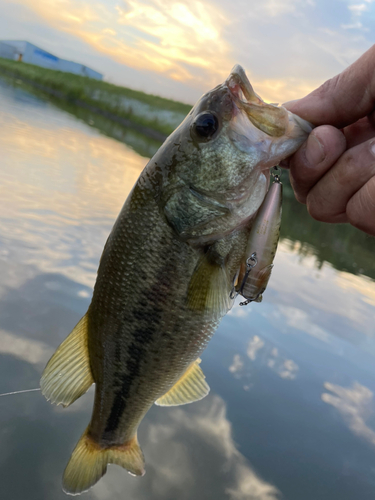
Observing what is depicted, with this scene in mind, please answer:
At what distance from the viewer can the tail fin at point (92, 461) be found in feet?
7.37

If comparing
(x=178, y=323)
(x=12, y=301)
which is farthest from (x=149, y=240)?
(x=12, y=301)

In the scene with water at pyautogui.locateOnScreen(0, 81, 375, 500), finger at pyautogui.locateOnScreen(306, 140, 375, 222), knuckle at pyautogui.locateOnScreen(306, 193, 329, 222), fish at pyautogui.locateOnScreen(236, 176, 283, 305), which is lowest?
water at pyautogui.locateOnScreen(0, 81, 375, 500)

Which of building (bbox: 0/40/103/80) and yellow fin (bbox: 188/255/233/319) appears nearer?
yellow fin (bbox: 188/255/233/319)

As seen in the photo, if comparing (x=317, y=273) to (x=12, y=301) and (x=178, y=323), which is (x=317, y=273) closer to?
(x=12, y=301)

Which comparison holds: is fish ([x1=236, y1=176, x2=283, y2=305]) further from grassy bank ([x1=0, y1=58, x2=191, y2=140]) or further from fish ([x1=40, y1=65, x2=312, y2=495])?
grassy bank ([x1=0, y1=58, x2=191, y2=140])

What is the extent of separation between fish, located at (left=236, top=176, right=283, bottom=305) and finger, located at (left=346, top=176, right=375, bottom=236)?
1.62 feet

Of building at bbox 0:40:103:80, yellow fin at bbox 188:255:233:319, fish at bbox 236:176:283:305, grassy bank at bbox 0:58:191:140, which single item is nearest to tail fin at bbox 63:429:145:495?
yellow fin at bbox 188:255:233:319

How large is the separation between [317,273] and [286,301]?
2.71 m

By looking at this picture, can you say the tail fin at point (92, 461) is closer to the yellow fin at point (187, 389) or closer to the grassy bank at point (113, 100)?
the yellow fin at point (187, 389)

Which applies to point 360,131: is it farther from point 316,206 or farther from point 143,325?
point 143,325

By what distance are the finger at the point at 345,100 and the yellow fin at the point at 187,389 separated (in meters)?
1.70

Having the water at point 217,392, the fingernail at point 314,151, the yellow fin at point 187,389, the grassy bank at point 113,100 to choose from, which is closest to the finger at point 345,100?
the fingernail at point 314,151

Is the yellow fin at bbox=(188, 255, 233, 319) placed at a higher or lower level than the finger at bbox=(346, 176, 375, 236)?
lower

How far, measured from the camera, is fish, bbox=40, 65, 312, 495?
74.5 inches
